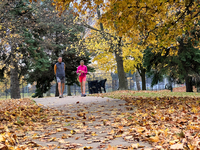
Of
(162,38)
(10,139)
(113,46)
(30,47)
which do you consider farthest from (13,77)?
(10,139)

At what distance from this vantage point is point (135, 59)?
2327 centimetres

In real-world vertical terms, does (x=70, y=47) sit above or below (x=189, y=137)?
above

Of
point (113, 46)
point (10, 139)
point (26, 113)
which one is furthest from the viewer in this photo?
point (113, 46)

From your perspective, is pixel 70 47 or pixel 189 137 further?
pixel 70 47

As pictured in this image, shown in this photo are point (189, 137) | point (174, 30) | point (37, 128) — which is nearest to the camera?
point (189, 137)

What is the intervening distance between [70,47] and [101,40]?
15.8 feet

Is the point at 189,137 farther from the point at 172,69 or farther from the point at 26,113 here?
the point at 172,69

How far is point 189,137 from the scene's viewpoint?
10.3 ft

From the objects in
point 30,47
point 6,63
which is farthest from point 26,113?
point 6,63

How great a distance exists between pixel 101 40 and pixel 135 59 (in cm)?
496

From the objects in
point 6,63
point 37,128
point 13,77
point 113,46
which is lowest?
point 37,128

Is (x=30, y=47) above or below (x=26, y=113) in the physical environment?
above

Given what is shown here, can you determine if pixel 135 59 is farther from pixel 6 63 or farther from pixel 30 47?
pixel 6 63

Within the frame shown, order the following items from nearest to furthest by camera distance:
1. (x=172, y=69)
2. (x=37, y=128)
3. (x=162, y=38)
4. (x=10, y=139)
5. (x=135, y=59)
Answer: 1. (x=10, y=139)
2. (x=37, y=128)
3. (x=162, y=38)
4. (x=172, y=69)
5. (x=135, y=59)
